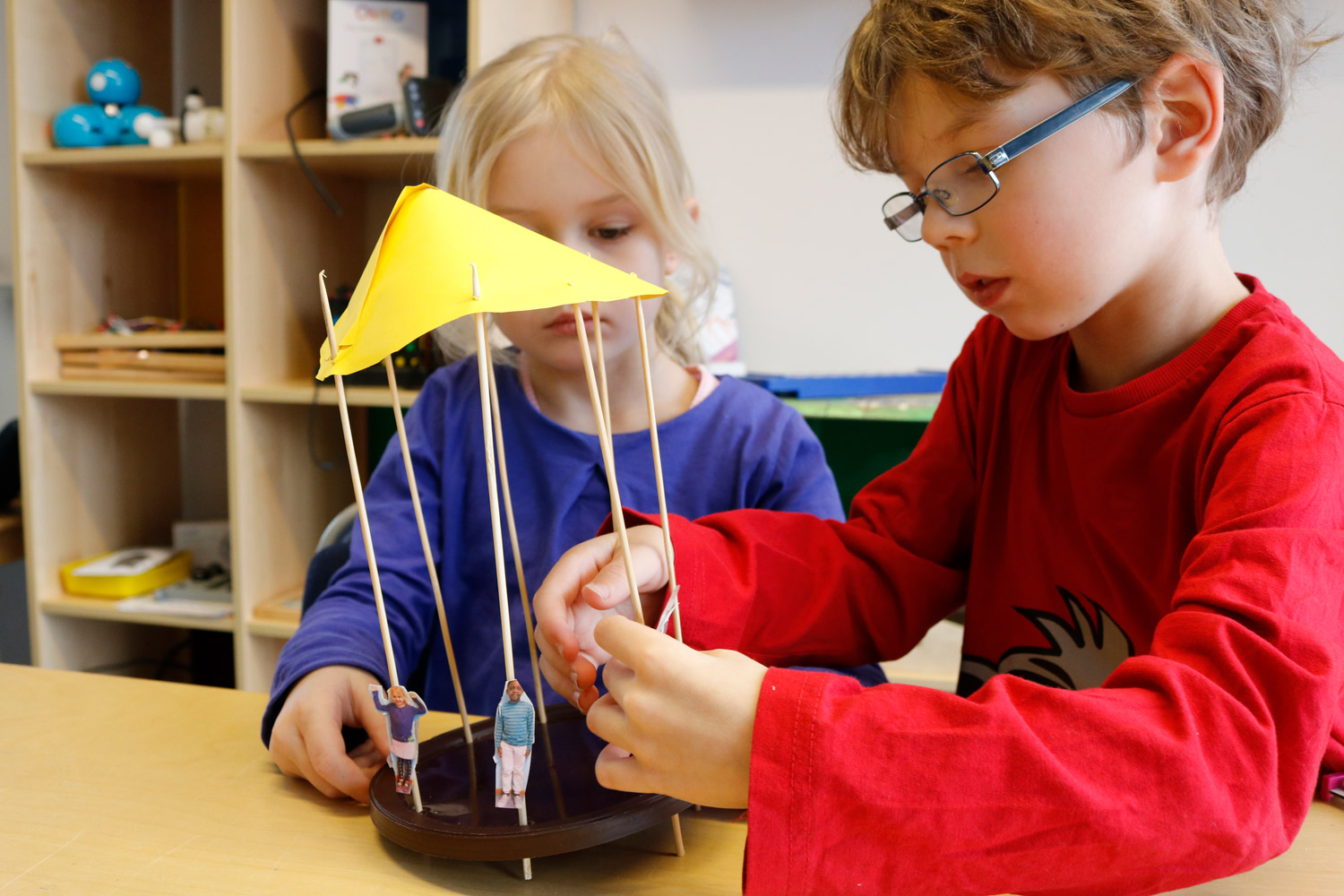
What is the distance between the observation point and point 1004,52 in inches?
22.0

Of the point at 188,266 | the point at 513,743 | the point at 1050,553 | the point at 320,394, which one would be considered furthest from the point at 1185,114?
the point at 188,266

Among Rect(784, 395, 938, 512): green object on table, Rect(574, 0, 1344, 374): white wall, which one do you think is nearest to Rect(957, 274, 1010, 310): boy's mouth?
Rect(784, 395, 938, 512): green object on table

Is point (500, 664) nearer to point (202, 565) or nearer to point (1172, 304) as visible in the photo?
point (1172, 304)

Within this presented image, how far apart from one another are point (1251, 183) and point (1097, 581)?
1.37m

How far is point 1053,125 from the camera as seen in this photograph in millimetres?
553

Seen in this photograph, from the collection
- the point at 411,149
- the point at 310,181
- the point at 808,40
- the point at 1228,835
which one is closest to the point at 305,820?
the point at 1228,835

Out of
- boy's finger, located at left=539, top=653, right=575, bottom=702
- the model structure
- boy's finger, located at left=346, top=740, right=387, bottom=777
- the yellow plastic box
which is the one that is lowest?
the yellow plastic box

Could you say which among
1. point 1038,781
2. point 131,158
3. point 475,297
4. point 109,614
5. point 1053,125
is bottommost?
point 109,614

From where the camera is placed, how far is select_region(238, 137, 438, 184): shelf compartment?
162 centimetres

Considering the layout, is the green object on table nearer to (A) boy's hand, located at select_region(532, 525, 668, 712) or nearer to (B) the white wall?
(B) the white wall

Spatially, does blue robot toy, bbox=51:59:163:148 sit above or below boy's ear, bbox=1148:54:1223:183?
above

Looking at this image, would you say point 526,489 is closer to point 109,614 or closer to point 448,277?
point 448,277

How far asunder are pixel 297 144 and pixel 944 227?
141cm

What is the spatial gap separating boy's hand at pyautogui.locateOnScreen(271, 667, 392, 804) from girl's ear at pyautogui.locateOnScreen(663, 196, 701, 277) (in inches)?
19.6
